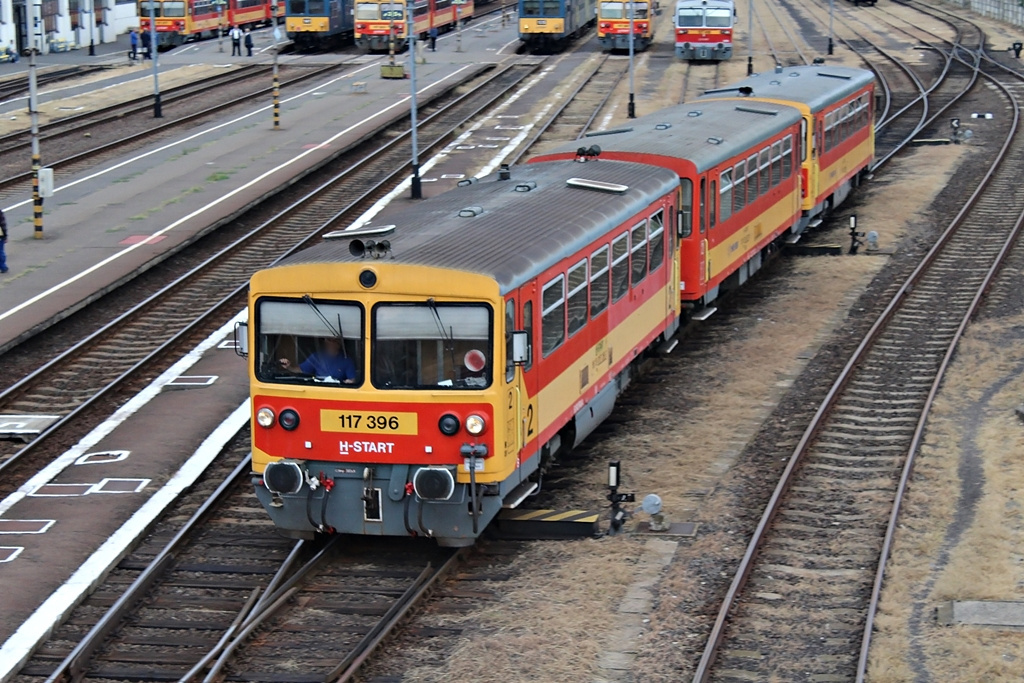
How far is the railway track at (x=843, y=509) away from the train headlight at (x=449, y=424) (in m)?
2.53

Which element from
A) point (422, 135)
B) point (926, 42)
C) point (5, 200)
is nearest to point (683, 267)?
point (5, 200)

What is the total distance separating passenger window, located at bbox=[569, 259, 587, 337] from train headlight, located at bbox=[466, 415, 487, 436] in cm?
214

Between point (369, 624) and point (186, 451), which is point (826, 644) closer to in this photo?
point (369, 624)

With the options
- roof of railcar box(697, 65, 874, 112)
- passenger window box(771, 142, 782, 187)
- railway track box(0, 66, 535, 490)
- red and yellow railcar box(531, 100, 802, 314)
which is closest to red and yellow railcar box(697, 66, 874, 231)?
roof of railcar box(697, 65, 874, 112)

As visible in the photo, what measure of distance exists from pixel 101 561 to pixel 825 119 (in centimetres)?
1689

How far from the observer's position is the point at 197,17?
68.9 metres

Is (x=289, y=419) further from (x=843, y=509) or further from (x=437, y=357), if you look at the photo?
(x=843, y=509)

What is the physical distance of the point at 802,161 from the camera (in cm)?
2573

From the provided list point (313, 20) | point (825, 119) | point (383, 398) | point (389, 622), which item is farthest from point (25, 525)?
point (313, 20)

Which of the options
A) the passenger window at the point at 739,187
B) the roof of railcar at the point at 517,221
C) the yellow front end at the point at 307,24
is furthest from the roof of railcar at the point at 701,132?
the yellow front end at the point at 307,24

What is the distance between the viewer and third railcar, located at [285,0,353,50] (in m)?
64.2

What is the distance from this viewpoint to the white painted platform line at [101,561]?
11797 mm

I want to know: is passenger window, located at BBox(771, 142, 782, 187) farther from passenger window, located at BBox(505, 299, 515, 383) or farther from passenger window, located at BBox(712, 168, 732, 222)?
passenger window, located at BBox(505, 299, 515, 383)

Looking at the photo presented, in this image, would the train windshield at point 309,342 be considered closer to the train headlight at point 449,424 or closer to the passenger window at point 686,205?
the train headlight at point 449,424
